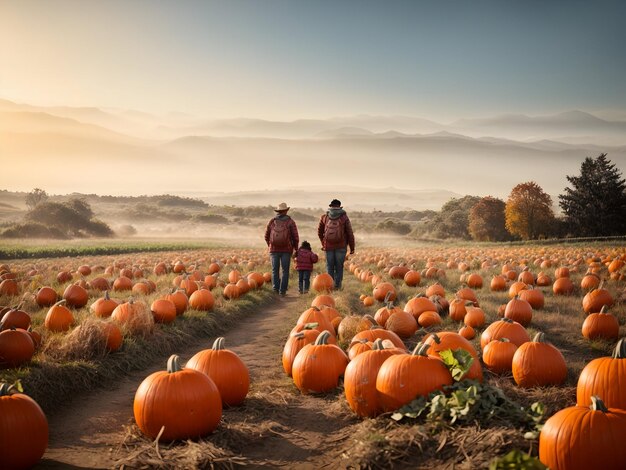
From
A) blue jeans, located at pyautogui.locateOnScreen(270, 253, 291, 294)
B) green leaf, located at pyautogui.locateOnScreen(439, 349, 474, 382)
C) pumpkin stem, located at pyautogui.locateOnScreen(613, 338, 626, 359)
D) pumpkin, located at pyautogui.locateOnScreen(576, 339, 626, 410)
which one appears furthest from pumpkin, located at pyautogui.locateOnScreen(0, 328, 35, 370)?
blue jeans, located at pyautogui.locateOnScreen(270, 253, 291, 294)

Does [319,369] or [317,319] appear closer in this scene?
[319,369]

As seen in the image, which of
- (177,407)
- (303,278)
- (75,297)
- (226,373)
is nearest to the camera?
(177,407)

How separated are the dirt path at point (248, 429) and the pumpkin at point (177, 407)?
0.20 meters

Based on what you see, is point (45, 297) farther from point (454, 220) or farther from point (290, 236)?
point (454, 220)

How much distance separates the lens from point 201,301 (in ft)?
35.3

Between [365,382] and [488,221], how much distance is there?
53.9 metres

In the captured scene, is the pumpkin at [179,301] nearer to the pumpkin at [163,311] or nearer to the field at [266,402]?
the field at [266,402]

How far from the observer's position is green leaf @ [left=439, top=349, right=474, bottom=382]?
4.66 m

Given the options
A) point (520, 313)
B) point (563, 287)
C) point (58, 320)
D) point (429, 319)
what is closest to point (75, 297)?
point (58, 320)

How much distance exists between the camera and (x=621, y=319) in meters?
9.23

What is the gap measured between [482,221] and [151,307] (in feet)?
167

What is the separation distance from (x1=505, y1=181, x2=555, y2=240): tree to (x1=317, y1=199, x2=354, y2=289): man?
40152 mm

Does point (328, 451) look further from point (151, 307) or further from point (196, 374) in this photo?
point (151, 307)

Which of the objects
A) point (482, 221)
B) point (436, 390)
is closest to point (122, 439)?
point (436, 390)
